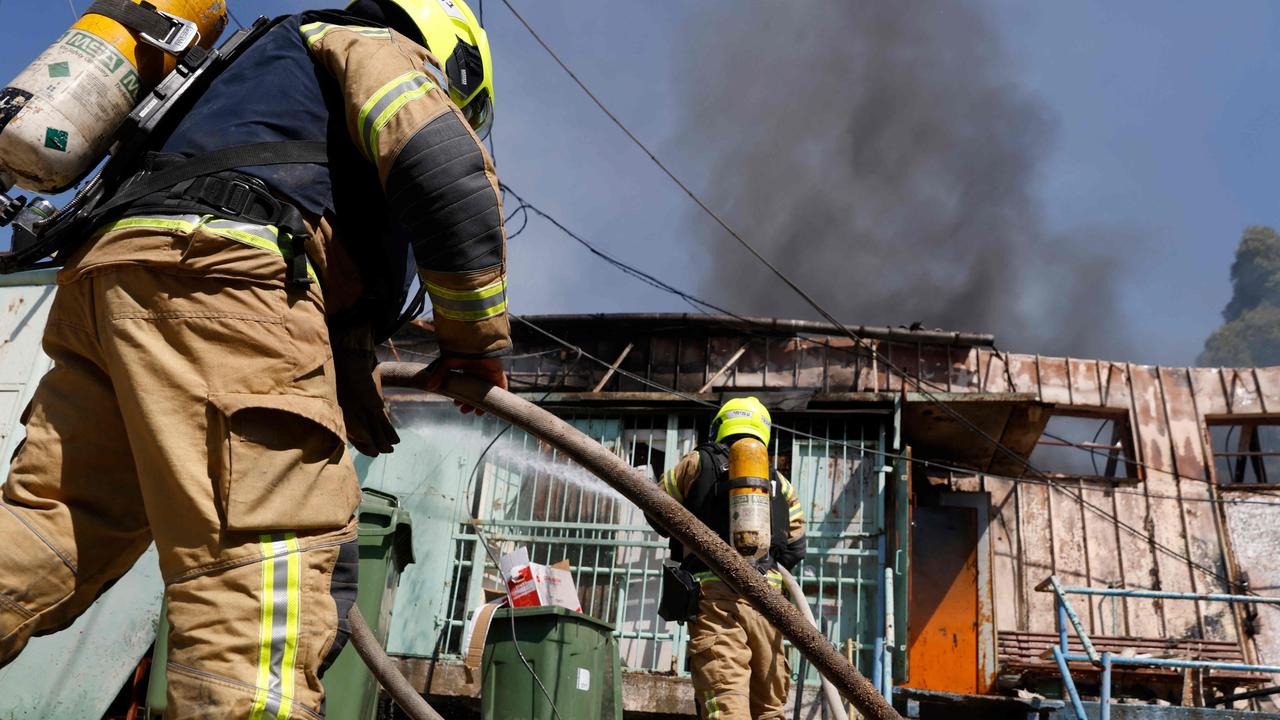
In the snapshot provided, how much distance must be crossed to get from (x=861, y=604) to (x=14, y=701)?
6.98m

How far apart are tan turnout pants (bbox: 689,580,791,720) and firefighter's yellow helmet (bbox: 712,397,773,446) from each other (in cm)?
78

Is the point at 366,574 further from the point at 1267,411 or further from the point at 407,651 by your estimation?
the point at 1267,411

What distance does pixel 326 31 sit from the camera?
2.16 metres

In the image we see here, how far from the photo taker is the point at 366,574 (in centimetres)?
564

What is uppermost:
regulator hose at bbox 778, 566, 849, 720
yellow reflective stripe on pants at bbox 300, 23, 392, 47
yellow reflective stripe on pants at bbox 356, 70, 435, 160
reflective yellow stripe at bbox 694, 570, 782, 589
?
yellow reflective stripe on pants at bbox 300, 23, 392, 47

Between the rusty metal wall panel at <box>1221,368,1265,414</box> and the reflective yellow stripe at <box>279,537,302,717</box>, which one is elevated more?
the rusty metal wall panel at <box>1221,368,1265,414</box>

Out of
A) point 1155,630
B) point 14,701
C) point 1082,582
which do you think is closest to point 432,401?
point 14,701

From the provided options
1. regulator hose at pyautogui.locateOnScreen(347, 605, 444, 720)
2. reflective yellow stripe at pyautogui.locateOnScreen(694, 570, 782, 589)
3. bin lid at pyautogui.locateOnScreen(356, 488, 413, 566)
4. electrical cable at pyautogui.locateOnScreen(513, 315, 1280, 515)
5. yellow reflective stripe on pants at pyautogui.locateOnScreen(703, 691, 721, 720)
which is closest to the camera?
regulator hose at pyautogui.locateOnScreen(347, 605, 444, 720)

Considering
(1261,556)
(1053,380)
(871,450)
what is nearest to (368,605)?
(871,450)

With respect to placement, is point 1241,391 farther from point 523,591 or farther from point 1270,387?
point 523,591

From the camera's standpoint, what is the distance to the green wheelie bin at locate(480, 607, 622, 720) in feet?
19.4

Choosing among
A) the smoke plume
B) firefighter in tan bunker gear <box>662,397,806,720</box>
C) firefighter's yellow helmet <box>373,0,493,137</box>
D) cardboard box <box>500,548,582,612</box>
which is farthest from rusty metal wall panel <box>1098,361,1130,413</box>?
the smoke plume

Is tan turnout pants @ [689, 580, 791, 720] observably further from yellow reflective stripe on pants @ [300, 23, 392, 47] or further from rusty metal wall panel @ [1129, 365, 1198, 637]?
rusty metal wall panel @ [1129, 365, 1198, 637]

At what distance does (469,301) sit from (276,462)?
536 millimetres
